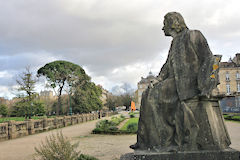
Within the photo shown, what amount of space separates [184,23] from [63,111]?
41555mm

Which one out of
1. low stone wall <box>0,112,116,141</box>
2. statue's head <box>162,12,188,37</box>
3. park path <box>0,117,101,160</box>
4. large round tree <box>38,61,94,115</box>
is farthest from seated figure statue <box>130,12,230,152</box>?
large round tree <box>38,61,94,115</box>

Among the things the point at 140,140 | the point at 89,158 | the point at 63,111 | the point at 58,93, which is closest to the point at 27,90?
the point at 58,93

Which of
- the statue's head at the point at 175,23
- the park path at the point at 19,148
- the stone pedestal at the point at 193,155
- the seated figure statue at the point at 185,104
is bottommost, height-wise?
the park path at the point at 19,148

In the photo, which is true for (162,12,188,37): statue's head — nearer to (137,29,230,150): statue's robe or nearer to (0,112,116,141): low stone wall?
(137,29,230,150): statue's robe

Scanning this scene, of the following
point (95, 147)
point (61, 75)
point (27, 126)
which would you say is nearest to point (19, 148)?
point (95, 147)

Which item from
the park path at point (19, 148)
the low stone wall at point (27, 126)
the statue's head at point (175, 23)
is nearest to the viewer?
the statue's head at point (175, 23)

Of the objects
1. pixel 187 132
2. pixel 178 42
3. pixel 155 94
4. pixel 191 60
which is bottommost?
pixel 187 132

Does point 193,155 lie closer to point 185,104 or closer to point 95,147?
point 185,104

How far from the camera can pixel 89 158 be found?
17.8ft

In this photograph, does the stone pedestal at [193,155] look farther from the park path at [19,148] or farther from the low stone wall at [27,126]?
the low stone wall at [27,126]

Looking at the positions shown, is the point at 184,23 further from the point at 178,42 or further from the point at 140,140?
the point at 140,140

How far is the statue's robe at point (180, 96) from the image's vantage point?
→ 3186 mm

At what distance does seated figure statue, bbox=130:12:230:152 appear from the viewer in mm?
3152

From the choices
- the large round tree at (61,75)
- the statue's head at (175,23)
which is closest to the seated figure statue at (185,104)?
the statue's head at (175,23)
